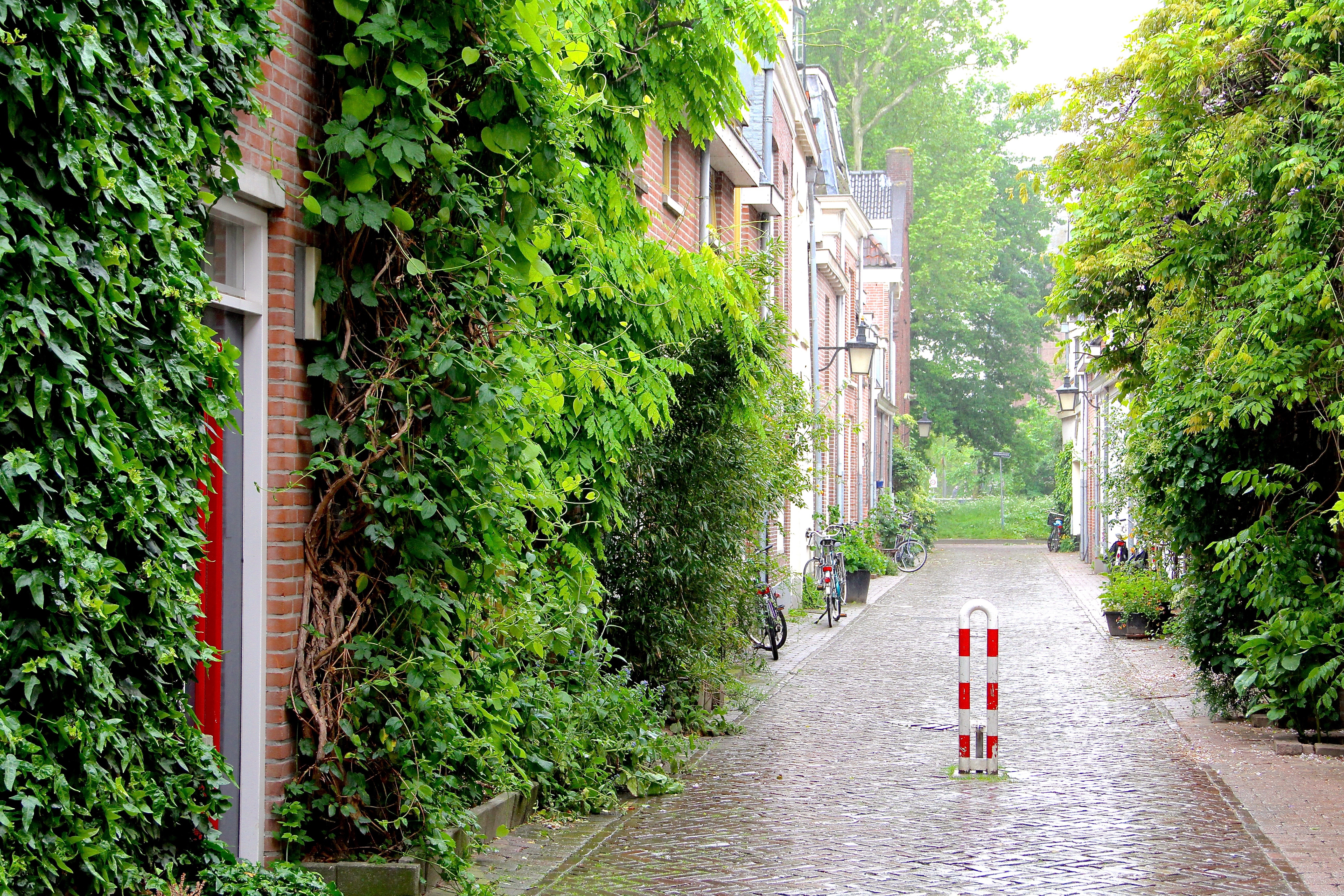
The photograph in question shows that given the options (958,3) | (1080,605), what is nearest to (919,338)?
(958,3)

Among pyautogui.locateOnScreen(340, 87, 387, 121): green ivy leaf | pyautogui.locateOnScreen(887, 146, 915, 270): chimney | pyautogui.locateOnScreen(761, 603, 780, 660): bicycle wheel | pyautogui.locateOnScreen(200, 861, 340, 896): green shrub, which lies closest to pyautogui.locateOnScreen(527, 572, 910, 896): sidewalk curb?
pyautogui.locateOnScreen(761, 603, 780, 660): bicycle wheel

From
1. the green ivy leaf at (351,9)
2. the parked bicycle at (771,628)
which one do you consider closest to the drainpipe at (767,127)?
the parked bicycle at (771,628)

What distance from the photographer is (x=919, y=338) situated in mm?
56031

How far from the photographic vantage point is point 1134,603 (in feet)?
56.5

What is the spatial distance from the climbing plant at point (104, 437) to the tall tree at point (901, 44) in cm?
4284

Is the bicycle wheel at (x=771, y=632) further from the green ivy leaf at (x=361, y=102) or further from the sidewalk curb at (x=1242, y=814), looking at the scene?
the green ivy leaf at (x=361, y=102)

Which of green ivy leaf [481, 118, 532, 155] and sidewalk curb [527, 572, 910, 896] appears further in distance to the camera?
sidewalk curb [527, 572, 910, 896]

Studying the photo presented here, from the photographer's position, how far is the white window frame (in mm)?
5535

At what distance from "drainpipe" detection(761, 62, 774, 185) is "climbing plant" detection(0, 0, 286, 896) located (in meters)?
17.3

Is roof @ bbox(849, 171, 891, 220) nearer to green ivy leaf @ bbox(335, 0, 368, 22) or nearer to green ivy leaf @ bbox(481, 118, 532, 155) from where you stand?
green ivy leaf @ bbox(481, 118, 532, 155)

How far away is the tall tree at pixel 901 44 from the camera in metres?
45.5

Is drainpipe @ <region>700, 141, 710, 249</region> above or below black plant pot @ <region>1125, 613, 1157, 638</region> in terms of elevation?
above

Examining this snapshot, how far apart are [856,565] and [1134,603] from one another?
24.7 feet

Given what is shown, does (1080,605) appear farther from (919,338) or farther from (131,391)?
(919,338)
